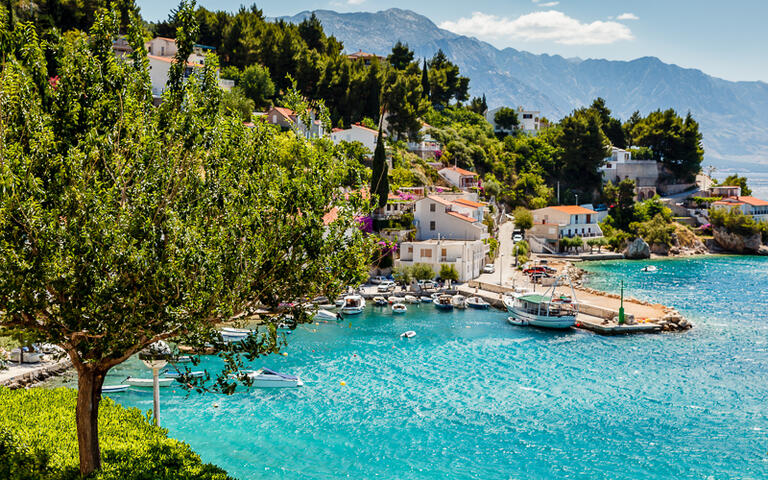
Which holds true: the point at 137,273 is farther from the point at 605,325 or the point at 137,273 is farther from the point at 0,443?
the point at 605,325

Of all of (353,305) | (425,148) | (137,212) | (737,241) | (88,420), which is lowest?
(353,305)

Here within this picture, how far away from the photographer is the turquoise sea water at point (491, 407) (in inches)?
882

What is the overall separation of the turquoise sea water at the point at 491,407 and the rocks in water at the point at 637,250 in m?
31.7

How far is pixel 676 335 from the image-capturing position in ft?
→ 133

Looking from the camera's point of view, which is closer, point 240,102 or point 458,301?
point 458,301

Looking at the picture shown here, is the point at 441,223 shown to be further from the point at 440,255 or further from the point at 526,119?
the point at 526,119

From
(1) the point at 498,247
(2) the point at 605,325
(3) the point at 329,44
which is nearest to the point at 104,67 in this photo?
(2) the point at 605,325

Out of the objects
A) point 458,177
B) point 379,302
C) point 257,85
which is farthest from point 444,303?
point 257,85

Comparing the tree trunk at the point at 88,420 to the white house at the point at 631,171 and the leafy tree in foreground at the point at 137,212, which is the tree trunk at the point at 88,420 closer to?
the leafy tree in foreground at the point at 137,212

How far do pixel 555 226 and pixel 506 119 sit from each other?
Answer: 35461 millimetres

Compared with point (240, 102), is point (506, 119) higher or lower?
higher

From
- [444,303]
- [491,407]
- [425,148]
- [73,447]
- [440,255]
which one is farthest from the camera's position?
[425,148]

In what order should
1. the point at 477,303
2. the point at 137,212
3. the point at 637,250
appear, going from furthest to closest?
1. the point at 637,250
2. the point at 477,303
3. the point at 137,212

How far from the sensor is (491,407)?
2767cm
